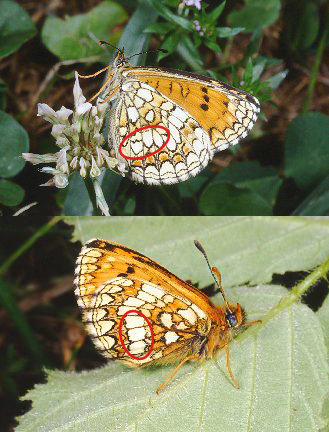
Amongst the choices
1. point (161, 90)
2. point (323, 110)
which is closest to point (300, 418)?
point (161, 90)

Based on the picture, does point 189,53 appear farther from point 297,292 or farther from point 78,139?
point 297,292

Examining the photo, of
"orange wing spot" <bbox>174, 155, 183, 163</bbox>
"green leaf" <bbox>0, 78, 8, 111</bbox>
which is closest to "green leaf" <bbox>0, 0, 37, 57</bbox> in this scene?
"green leaf" <bbox>0, 78, 8, 111</bbox>

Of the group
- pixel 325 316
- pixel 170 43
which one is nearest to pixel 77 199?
pixel 170 43

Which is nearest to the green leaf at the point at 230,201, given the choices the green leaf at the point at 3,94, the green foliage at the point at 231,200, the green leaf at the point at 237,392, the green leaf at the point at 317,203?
the green foliage at the point at 231,200

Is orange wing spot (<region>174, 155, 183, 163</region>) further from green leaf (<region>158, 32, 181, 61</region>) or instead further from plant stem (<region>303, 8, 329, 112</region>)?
plant stem (<region>303, 8, 329, 112</region>)

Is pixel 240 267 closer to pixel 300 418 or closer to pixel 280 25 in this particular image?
pixel 300 418

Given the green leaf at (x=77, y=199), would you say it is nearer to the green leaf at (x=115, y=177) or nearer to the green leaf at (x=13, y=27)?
the green leaf at (x=115, y=177)

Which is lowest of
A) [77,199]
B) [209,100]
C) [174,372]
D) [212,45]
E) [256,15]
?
[174,372]
